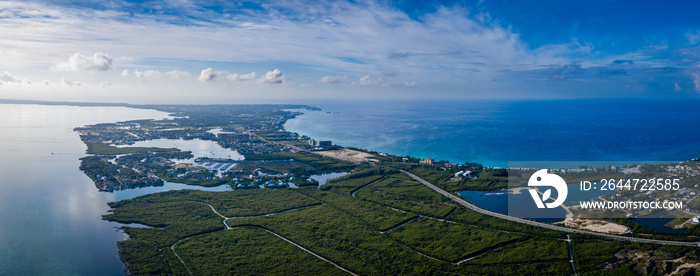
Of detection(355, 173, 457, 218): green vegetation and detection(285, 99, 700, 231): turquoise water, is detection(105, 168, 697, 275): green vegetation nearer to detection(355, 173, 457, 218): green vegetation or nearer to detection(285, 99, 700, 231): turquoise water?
detection(355, 173, 457, 218): green vegetation

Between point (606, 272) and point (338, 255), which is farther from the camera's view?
point (338, 255)

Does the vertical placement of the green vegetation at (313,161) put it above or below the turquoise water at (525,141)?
below

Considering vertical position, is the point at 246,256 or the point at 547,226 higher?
the point at 547,226

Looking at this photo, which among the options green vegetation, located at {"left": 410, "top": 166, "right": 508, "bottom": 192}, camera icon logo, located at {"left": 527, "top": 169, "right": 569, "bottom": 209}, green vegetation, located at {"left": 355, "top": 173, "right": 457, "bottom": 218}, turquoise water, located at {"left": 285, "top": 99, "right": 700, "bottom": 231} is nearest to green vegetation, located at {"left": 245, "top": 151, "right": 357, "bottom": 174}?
green vegetation, located at {"left": 355, "top": 173, "right": 457, "bottom": 218}

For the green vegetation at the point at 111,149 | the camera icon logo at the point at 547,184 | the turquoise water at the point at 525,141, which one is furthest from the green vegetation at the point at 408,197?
the green vegetation at the point at 111,149

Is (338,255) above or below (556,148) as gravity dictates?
below

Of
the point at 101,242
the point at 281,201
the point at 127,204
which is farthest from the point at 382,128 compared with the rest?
the point at 101,242

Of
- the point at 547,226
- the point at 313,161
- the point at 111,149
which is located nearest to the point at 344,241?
the point at 547,226

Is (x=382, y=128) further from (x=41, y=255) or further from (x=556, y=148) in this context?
(x=41, y=255)

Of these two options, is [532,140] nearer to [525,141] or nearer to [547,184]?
[525,141]

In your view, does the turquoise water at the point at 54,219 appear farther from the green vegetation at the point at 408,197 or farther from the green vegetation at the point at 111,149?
the green vegetation at the point at 408,197

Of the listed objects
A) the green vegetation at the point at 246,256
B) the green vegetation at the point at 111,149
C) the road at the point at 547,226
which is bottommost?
the green vegetation at the point at 246,256
